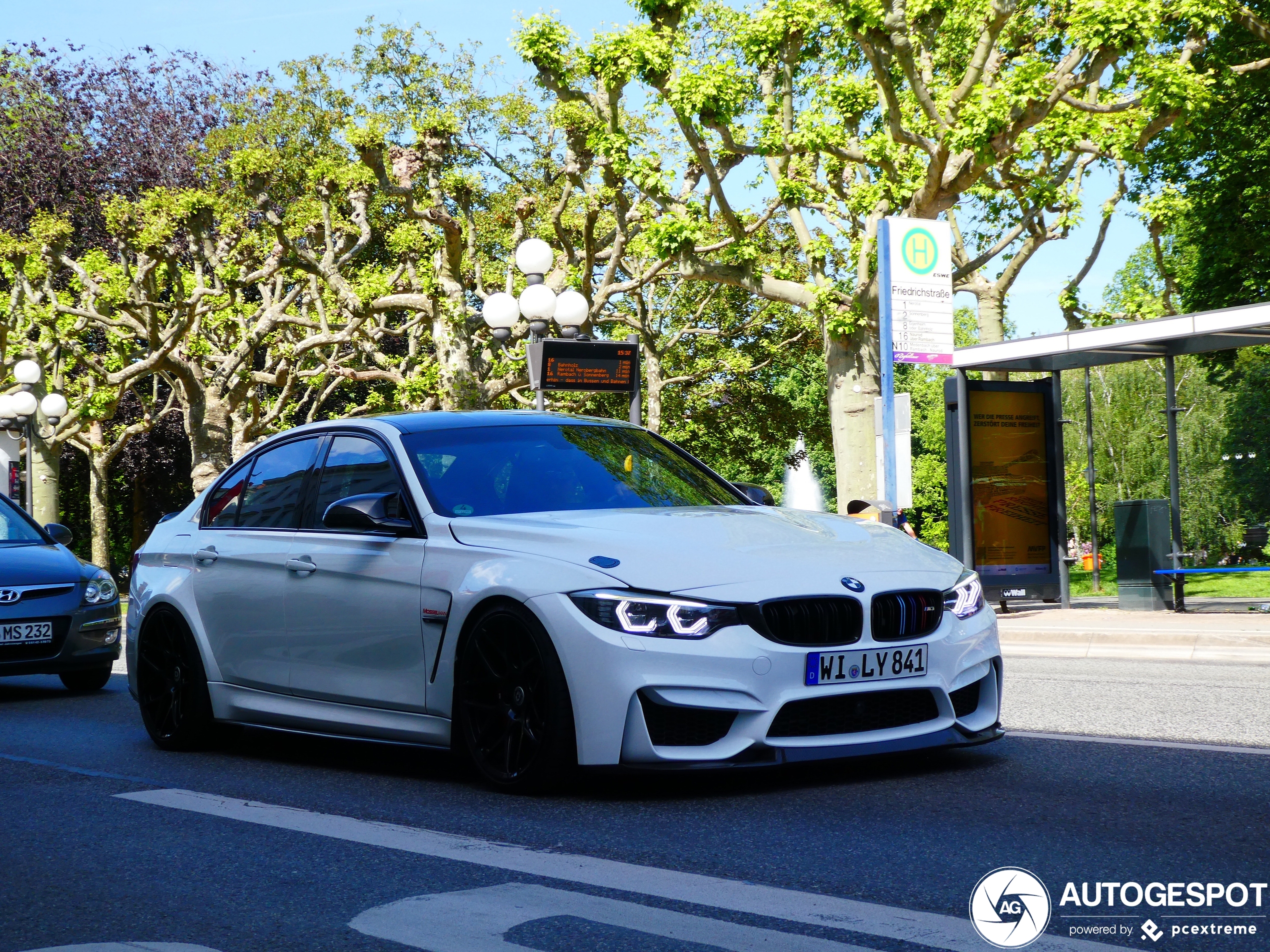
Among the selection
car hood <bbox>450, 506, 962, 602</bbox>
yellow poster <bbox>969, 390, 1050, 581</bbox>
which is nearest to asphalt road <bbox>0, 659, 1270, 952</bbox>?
car hood <bbox>450, 506, 962, 602</bbox>

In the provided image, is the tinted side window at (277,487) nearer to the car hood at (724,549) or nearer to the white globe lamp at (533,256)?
the car hood at (724,549)

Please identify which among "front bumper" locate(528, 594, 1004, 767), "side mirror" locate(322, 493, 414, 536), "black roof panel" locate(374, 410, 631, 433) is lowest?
"front bumper" locate(528, 594, 1004, 767)

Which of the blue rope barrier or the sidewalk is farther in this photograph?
the blue rope barrier

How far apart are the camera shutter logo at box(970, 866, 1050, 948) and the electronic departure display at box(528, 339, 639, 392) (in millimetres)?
13892

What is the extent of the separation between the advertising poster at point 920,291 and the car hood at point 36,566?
9512 mm

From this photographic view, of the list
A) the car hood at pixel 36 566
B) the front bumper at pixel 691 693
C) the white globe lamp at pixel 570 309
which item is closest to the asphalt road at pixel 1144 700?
the front bumper at pixel 691 693

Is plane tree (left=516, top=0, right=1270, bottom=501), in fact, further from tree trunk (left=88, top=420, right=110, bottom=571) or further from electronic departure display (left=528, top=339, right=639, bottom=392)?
tree trunk (left=88, top=420, right=110, bottom=571)

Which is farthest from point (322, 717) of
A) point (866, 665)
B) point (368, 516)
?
point (866, 665)

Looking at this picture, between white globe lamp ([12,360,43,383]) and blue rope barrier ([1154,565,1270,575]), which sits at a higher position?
white globe lamp ([12,360,43,383])

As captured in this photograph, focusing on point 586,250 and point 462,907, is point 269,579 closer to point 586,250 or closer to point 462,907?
point 462,907

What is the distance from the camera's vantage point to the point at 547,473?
691cm

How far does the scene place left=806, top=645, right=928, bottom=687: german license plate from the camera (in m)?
5.62

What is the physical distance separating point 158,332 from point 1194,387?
66.8 ft

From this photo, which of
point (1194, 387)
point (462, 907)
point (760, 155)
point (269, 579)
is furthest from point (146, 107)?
point (462, 907)
